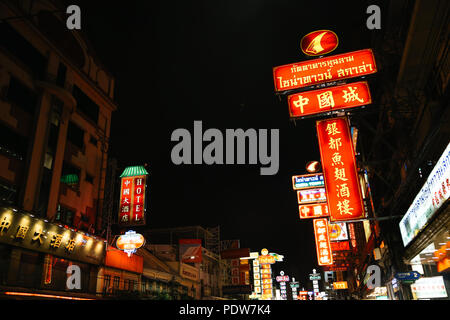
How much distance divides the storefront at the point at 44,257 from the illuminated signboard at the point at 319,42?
52.0 feet

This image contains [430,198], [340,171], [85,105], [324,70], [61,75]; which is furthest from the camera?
[85,105]

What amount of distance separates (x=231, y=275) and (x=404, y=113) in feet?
144

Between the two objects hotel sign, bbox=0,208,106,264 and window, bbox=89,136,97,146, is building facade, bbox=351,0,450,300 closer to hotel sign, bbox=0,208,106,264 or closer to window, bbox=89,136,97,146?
hotel sign, bbox=0,208,106,264

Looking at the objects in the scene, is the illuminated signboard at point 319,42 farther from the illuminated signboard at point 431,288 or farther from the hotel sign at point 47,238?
the hotel sign at point 47,238

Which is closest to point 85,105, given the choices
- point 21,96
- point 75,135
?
point 75,135

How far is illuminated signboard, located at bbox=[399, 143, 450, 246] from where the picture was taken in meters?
7.93

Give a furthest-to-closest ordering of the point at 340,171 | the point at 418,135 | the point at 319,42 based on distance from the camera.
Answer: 1. the point at 319,42
2. the point at 340,171
3. the point at 418,135

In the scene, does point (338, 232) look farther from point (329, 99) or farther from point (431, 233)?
point (431, 233)

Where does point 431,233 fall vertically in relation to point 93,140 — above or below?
below

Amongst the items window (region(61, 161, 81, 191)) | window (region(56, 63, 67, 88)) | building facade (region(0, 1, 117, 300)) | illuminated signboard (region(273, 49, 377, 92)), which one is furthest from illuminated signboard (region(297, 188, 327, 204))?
window (region(56, 63, 67, 88))

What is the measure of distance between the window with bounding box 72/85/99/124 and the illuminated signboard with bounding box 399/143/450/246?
801 inches

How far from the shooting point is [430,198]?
9375mm

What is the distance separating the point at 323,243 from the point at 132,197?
13.9m
